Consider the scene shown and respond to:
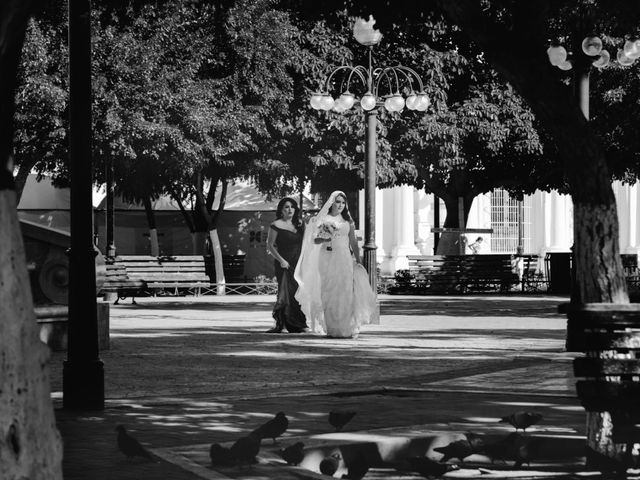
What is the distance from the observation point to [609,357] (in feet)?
21.9

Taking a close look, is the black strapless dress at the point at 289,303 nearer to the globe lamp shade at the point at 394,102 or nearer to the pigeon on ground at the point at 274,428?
the globe lamp shade at the point at 394,102

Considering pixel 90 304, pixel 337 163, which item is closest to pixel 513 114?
pixel 337 163

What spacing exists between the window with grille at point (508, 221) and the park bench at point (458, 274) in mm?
24522

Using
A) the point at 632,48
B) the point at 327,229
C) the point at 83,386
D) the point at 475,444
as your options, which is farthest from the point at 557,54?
the point at 475,444

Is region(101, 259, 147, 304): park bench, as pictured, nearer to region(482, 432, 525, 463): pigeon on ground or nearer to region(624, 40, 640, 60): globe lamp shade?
region(624, 40, 640, 60): globe lamp shade

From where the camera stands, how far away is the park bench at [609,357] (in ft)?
21.9

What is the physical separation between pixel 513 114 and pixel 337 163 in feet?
15.8

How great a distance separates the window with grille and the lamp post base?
176 feet

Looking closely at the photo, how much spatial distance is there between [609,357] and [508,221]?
188 feet

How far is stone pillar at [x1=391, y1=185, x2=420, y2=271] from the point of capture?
5288 cm

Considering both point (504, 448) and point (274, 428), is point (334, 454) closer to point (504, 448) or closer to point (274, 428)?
point (274, 428)

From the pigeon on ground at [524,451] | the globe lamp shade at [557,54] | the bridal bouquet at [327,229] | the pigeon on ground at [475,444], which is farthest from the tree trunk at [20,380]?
the bridal bouquet at [327,229]

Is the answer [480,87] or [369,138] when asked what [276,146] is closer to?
[480,87]

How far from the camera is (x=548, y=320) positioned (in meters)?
23.8
